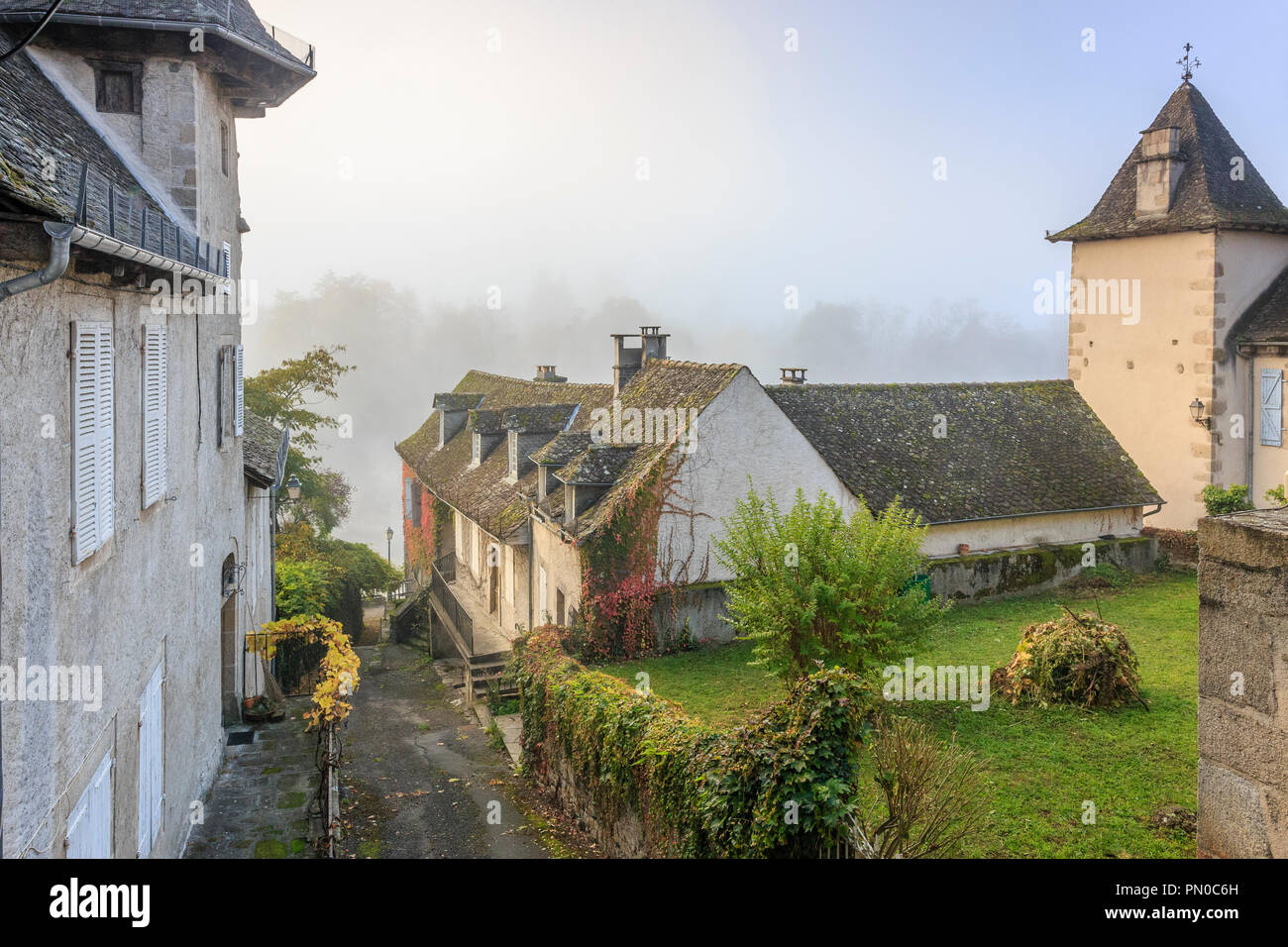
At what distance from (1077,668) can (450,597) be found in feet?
52.3

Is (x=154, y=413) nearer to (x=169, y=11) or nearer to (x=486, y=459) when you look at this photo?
(x=169, y=11)

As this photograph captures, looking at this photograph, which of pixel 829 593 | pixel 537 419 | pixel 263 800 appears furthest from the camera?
pixel 537 419

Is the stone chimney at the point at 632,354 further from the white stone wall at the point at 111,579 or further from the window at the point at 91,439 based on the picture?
the window at the point at 91,439

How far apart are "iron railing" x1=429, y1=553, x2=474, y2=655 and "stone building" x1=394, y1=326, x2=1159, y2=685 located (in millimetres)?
82

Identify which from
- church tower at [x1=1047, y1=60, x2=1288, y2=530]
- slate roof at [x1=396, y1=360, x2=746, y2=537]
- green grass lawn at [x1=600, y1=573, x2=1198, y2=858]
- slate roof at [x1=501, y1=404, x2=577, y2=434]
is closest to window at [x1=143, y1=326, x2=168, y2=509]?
green grass lawn at [x1=600, y1=573, x2=1198, y2=858]

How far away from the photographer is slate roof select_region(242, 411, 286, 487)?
1750 cm

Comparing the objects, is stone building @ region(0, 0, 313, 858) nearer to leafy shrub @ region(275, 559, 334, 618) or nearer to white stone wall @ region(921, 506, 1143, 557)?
leafy shrub @ region(275, 559, 334, 618)

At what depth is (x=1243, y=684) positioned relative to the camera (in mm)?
6605

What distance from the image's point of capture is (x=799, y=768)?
8.56 meters

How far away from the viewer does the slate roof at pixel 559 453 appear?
66.5 feet

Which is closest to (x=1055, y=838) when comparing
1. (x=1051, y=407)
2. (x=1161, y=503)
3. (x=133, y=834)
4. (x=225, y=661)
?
(x=133, y=834)

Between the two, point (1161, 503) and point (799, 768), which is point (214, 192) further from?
point (1161, 503)

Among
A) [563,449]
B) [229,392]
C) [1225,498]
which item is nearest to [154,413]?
[229,392]
